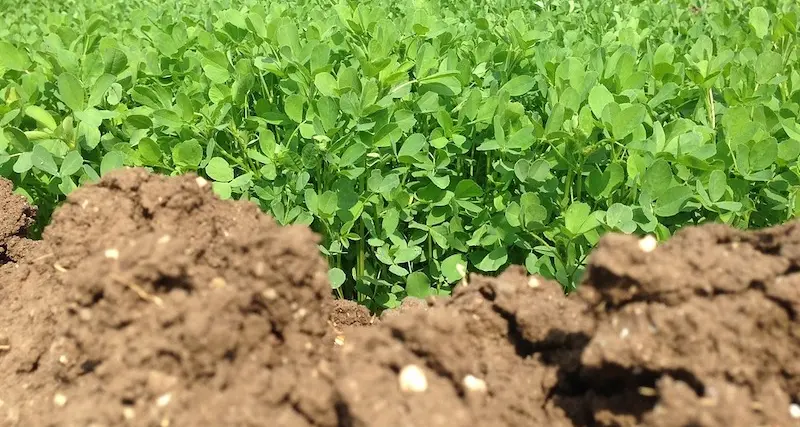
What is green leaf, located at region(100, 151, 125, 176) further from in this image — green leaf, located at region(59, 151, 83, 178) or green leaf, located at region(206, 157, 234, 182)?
green leaf, located at region(206, 157, 234, 182)

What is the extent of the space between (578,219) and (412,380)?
1.32 meters

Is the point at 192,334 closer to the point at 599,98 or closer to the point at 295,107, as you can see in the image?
the point at 295,107

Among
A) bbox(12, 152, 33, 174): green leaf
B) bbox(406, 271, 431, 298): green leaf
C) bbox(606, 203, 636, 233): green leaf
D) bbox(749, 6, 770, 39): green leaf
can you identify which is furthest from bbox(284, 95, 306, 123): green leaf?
bbox(749, 6, 770, 39): green leaf

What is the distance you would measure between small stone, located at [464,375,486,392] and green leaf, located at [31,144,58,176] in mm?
Answer: 2012

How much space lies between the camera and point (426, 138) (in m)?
3.01

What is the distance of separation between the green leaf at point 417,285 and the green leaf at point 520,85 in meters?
0.90

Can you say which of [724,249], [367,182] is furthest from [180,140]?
[724,249]

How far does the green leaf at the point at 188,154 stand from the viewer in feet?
9.05

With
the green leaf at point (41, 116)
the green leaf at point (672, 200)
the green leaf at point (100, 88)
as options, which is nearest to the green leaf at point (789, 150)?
the green leaf at point (672, 200)

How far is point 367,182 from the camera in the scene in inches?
111

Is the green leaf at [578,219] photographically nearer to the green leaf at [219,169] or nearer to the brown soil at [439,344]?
the brown soil at [439,344]

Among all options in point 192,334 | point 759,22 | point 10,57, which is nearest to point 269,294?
point 192,334

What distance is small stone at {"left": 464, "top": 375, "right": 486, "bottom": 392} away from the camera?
1.54 m

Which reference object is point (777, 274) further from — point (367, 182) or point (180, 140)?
point (180, 140)
